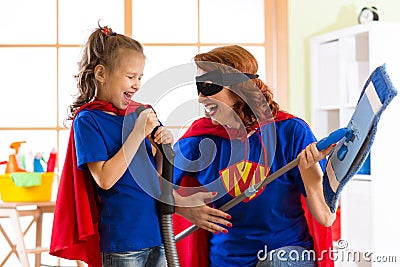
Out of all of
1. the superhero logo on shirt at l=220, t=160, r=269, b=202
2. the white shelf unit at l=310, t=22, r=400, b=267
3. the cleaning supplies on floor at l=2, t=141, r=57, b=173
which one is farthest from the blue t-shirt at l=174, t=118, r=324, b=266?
the cleaning supplies on floor at l=2, t=141, r=57, b=173

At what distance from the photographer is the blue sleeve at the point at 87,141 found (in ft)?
6.34

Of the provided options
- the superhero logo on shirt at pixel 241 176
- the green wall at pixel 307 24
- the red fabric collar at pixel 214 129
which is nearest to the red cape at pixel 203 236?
the red fabric collar at pixel 214 129

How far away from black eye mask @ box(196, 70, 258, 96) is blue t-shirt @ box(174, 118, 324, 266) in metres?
0.18

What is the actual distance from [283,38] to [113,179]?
2616mm

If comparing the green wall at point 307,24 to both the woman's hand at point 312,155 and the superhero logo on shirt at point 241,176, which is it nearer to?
the superhero logo on shirt at point 241,176

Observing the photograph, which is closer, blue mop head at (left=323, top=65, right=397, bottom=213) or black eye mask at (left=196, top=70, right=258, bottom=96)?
blue mop head at (left=323, top=65, right=397, bottom=213)

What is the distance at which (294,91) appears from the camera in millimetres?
4344

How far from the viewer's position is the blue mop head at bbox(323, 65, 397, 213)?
179 centimetres

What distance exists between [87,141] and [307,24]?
2.66 m

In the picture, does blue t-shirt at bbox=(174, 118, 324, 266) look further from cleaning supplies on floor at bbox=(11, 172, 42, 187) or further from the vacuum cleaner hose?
cleaning supplies on floor at bbox=(11, 172, 42, 187)

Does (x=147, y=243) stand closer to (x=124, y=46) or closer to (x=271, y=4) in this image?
(x=124, y=46)

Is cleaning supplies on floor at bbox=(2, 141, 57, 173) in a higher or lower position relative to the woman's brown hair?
lower

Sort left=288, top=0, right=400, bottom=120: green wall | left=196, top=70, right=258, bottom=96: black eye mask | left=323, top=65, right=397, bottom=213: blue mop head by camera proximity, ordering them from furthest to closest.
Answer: left=288, top=0, right=400, bottom=120: green wall, left=196, top=70, right=258, bottom=96: black eye mask, left=323, top=65, right=397, bottom=213: blue mop head

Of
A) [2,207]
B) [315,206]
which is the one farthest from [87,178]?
[2,207]
